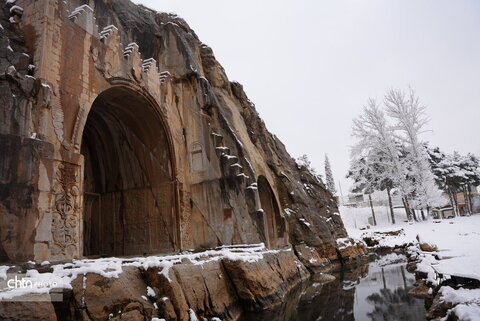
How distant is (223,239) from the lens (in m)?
14.4

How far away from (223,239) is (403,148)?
83.4 ft

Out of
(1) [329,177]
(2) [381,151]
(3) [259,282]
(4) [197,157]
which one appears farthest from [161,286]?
(1) [329,177]

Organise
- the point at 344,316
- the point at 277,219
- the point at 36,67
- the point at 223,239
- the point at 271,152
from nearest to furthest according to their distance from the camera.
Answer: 1. the point at 36,67
2. the point at 344,316
3. the point at 223,239
4. the point at 277,219
5. the point at 271,152

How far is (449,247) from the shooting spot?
16141 millimetres

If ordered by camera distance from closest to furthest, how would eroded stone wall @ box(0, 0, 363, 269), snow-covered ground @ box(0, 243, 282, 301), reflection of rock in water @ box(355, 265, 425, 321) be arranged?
snow-covered ground @ box(0, 243, 282, 301) → eroded stone wall @ box(0, 0, 363, 269) → reflection of rock in water @ box(355, 265, 425, 321)

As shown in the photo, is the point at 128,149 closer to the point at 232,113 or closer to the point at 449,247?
the point at 232,113

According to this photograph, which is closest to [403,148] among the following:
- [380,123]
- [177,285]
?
[380,123]

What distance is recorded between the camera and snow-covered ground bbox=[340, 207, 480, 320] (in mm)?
6620

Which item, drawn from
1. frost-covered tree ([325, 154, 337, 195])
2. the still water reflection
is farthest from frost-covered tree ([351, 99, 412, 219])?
frost-covered tree ([325, 154, 337, 195])

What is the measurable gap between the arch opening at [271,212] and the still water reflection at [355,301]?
541cm

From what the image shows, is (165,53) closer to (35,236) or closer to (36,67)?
(36,67)

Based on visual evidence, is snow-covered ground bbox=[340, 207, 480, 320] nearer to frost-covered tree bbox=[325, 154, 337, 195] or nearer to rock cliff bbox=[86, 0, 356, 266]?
rock cliff bbox=[86, 0, 356, 266]

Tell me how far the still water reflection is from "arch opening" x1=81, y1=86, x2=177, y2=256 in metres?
5.47

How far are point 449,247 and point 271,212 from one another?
382 inches
